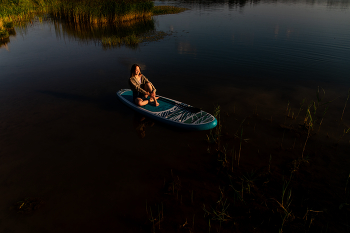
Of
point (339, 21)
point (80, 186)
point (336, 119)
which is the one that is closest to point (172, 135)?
point (80, 186)

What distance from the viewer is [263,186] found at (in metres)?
4.16

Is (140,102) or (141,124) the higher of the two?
(140,102)

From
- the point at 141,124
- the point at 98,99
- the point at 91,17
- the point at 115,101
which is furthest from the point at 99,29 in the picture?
the point at 141,124

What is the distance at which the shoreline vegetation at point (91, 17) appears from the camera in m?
16.7

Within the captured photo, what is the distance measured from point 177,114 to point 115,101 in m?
2.77

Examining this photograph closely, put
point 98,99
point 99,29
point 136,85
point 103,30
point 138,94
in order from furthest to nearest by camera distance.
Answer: point 99,29
point 103,30
point 98,99
point 138,94
point 136,85

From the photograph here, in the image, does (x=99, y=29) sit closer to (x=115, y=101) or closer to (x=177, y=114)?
(x=115, y=101)

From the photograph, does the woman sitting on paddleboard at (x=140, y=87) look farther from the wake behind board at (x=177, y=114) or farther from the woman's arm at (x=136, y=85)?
the wake behind board at (x=177, y=114)

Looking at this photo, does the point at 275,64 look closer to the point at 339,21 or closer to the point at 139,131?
the point at 139,131

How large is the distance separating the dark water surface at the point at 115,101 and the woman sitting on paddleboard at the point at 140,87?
1.90 ft

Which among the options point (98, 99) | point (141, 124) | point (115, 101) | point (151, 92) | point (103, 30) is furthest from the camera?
point (103, 30)

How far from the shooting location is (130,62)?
11703 mm

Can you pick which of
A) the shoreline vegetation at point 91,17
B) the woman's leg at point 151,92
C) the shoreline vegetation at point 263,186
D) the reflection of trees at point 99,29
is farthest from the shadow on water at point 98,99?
the reflection of trees at point 99,29

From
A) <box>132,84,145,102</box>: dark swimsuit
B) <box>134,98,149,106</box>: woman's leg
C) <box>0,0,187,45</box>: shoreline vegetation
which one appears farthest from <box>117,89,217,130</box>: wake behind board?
<box>0,0,187,45</box>: shoreline vegetation
